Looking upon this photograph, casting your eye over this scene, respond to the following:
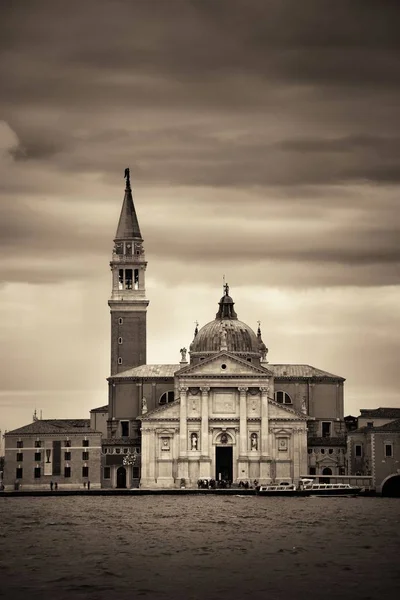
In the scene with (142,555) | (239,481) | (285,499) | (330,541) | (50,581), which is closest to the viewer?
(50,581)

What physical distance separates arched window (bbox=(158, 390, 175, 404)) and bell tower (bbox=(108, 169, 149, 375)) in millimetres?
6061

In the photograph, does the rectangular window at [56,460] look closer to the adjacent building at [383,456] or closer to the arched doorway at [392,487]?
the adjacent building at [383,456]

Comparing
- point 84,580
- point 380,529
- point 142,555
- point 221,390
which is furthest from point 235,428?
point 84,580

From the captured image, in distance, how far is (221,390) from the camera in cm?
13400

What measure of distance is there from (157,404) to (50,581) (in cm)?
8053

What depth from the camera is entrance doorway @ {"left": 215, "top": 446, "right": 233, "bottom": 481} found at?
13425 centimetres

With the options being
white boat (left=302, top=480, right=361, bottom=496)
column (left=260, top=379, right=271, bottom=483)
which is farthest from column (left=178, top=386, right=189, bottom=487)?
white boat (left=302, top=480, right=361, bottom=496)

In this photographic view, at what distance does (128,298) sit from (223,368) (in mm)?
16260

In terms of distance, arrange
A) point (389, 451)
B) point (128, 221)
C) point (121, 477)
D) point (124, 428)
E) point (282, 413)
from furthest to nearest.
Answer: point (128, 221), point (124, 428), point (121, 477), point (282, 413), point (389, 451)

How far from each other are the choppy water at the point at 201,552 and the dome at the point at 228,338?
34.7 m

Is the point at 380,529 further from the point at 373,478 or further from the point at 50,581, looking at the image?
the point at 373,478

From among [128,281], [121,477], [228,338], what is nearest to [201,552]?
[121,477]

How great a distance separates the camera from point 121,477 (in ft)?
446

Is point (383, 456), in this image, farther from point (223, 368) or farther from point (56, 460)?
point (56, 460)
